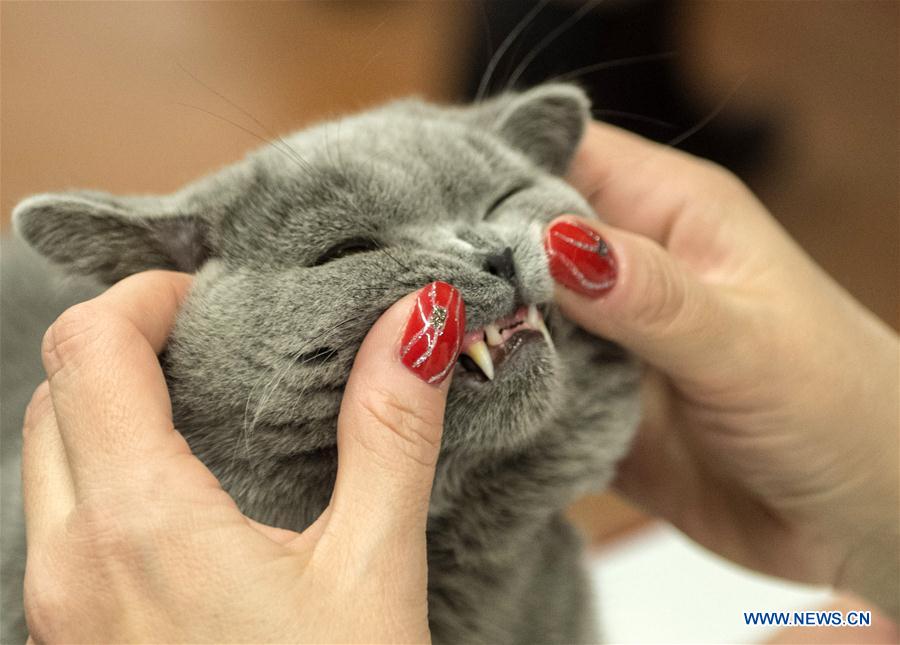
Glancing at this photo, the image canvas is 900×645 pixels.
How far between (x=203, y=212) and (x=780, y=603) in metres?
1.35

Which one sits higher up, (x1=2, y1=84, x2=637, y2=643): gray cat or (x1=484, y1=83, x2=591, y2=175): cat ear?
(x1=484, y1=83, x2=591, y2=175): cat ear

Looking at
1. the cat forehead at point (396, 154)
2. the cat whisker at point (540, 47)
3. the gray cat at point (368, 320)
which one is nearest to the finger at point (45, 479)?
the gray cat at point (368, 320)

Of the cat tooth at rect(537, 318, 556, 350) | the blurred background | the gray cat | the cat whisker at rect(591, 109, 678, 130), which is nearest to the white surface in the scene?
the blurred background

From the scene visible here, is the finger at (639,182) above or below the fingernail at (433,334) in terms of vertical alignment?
below

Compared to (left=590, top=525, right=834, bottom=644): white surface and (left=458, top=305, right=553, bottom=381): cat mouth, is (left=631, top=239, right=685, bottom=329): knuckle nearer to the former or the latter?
(left=458, top=305, right=553, bottom=381): cat mouth

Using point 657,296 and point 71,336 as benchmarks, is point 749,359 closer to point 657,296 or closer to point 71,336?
point 657,296

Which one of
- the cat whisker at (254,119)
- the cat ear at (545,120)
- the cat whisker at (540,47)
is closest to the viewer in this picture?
the cat whisker at (254,119)

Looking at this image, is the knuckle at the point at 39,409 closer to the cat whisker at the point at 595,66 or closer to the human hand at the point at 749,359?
the human hand at the point at 749,359

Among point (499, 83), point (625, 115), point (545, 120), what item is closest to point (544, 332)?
point (545, 120)

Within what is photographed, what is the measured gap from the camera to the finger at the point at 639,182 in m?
1.25

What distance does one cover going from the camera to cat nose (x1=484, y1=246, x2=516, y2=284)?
2.71 feet

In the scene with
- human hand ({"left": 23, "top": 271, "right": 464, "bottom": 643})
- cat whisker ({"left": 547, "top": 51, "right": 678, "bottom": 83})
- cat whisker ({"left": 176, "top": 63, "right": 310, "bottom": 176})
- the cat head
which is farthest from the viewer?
cat whisker ({"left": 547, "top": 51, "right": 678, "bottom": 83})

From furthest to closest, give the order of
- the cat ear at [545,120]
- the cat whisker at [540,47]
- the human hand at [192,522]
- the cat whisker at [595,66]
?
the cat whisker at [595,66]
the cat whisker at [540,47]
the cat ear at [545,120]
the human hand at [192,522]

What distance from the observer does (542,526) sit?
1.06m
